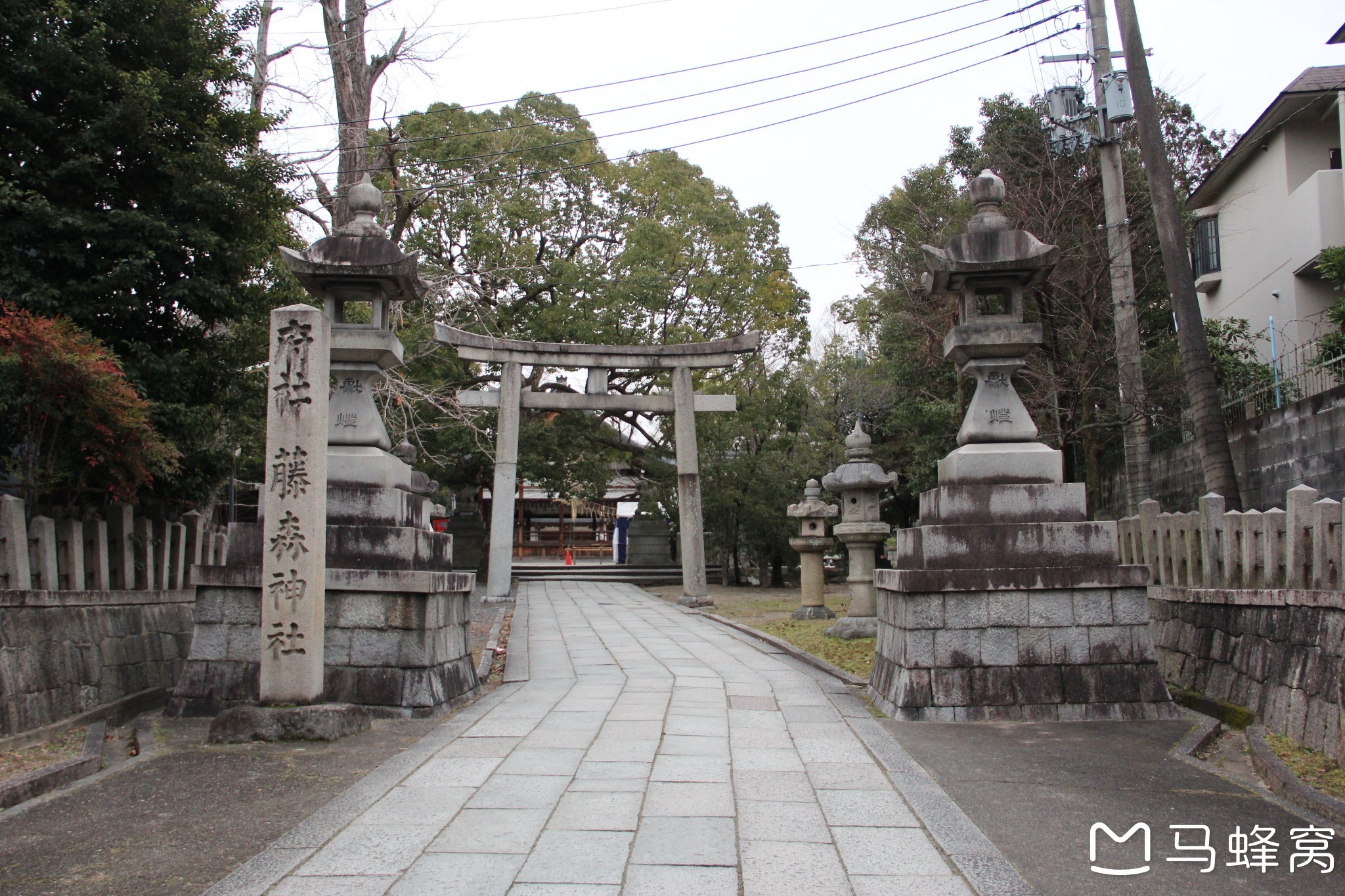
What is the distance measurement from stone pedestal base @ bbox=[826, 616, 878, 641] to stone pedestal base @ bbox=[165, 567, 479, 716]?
20.1 feet

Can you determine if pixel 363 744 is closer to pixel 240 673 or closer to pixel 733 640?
pixel 240 673

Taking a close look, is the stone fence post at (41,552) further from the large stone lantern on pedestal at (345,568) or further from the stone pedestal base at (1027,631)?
the stone pedestal base at (1027,631)

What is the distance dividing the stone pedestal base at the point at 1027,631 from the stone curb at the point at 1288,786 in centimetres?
96

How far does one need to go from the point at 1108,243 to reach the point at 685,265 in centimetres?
1141

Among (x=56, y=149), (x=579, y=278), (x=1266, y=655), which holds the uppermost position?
(x=579, y=278)

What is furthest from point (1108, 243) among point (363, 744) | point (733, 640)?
point (363, 744)

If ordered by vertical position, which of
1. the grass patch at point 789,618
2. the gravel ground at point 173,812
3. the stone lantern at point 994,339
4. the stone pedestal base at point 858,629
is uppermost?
the stone lantern at point 994,339

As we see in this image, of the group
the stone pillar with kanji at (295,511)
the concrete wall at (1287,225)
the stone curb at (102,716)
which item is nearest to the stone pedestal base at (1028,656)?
the stone pillar with kanji at (295,511)

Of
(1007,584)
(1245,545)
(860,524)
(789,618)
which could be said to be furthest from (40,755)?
(789,618)

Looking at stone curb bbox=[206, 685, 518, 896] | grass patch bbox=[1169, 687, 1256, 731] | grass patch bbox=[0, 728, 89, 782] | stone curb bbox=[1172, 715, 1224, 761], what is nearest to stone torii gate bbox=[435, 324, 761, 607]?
grass patch bbox=[1169, 687, 1256, 731]

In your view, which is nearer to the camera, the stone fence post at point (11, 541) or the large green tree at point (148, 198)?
the stone fence post at point (11, 541)

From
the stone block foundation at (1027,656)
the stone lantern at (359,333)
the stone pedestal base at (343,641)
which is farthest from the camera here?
the stone lantern at (359,333)

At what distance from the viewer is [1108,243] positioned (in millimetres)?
11734

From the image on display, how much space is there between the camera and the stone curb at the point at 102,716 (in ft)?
17.4
